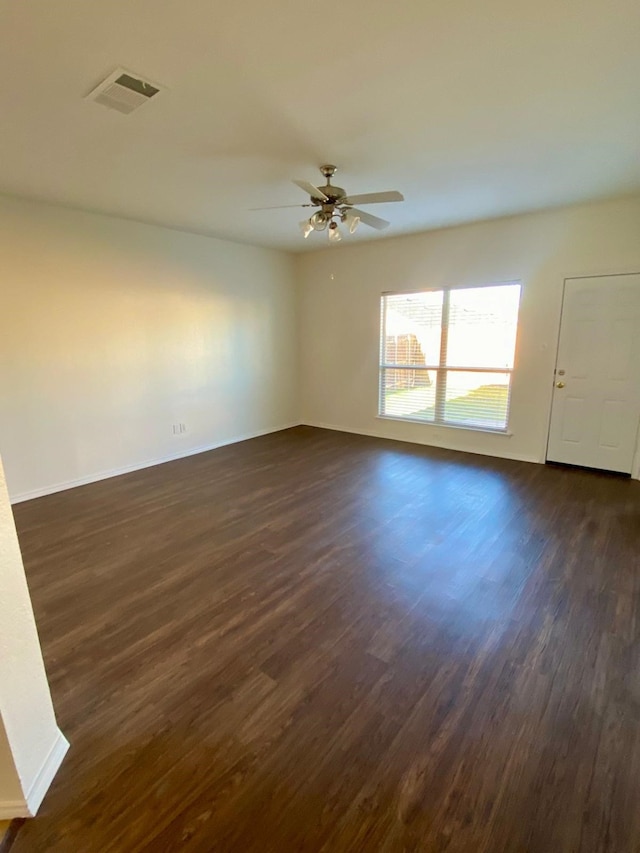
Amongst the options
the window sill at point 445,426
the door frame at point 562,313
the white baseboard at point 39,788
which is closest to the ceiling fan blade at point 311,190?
the door frame at point 562,313

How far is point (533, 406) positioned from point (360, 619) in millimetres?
3549

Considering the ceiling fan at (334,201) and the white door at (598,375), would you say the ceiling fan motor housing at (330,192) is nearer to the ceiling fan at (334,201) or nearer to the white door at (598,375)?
the ceiling fan at (334,201)

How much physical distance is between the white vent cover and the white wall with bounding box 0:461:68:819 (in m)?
2.01

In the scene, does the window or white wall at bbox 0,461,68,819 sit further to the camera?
the window

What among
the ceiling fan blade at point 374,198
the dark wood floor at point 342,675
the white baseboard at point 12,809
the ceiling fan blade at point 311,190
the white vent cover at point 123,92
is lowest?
the dark wood floor at point 342,675

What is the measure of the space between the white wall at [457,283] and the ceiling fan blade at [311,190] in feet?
8.39

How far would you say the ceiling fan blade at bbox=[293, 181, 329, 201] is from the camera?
262 centimetres

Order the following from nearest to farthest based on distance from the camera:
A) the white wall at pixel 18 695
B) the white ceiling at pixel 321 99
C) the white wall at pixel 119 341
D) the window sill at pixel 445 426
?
the white wall at pixel 18 695, the white ceiling at pixel 321 99, the white wall at pixel 119 341, the window sill at pixel 445 426

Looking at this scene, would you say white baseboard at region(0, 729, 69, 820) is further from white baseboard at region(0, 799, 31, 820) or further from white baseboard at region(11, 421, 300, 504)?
white baseboard at region(11, 421, 300, 504)

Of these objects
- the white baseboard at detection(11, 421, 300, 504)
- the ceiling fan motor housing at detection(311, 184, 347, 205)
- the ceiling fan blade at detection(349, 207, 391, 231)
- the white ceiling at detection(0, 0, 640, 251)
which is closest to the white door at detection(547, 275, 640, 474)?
the white ceiling at detection(0, 0, 640, 251)

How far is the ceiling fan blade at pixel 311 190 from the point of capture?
2617mm

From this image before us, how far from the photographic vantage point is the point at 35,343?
3.80 m

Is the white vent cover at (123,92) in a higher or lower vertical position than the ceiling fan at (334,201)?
higher

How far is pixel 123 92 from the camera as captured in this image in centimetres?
207
